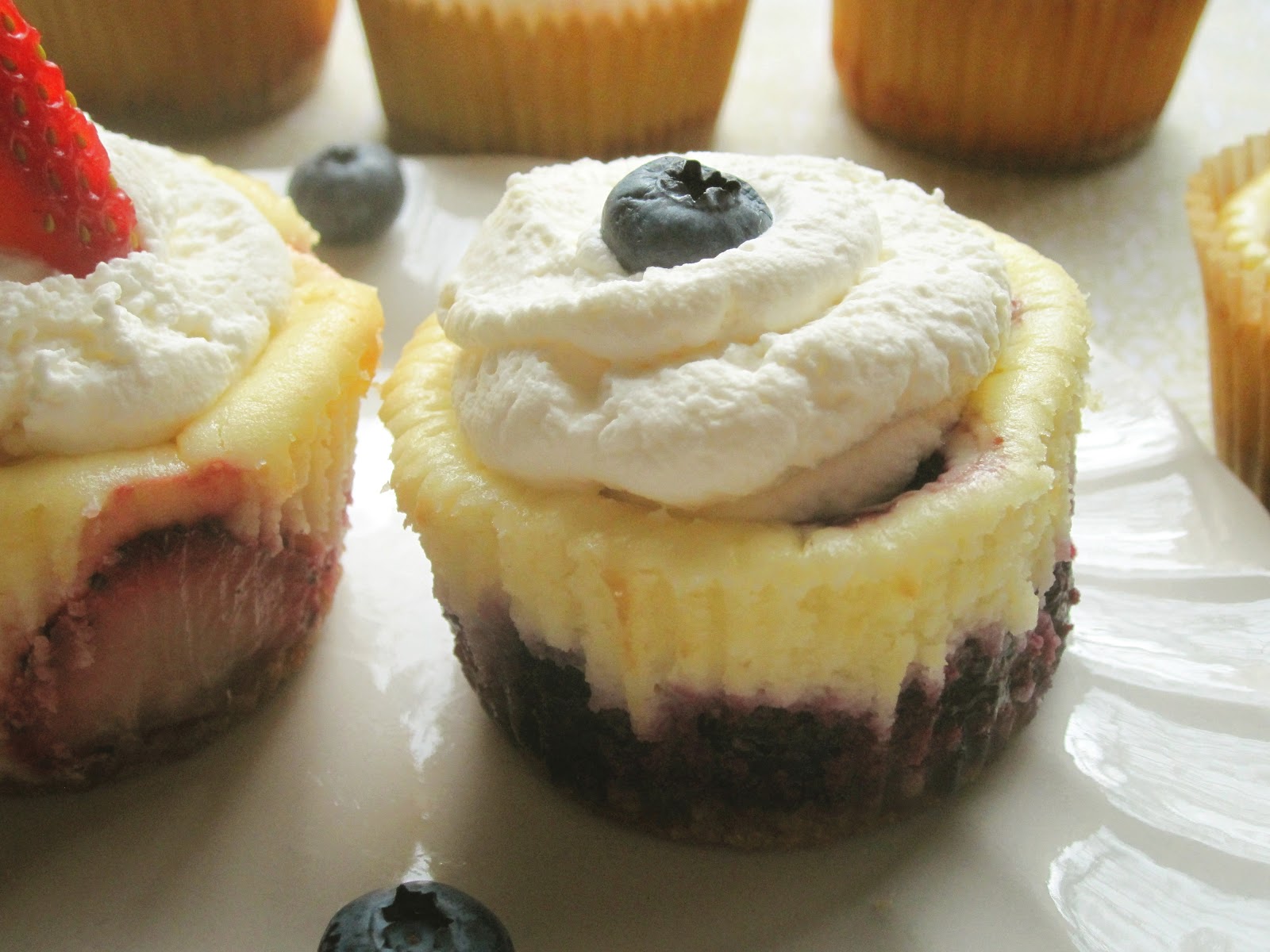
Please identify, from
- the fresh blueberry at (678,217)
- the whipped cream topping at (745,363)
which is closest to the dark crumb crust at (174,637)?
the whipped cream topping at (745,363)

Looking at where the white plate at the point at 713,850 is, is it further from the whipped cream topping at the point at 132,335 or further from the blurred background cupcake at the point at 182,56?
the blurred background cupcake at the point at 182,56

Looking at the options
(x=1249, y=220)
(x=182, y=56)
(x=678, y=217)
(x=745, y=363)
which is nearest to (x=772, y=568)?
(x=745, y=363)

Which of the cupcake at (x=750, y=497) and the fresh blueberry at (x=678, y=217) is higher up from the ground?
the fresh blueberry at (x=678, y=217)

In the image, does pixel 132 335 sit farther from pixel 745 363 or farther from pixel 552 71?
pixel 552 71

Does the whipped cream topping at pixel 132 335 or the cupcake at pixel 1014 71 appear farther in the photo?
the cupcake at pixel 1014 71

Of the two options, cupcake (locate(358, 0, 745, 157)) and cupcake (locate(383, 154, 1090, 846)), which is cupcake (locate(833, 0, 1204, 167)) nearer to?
cupcake (locate(358, 0, 745, 157))

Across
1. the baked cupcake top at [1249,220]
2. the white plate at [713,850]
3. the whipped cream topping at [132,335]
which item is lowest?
the white plate at [713,850]

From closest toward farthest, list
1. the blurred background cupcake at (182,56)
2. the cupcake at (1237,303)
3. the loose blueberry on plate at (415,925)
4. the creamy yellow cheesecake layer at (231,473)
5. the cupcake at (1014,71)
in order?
the loose blueberry on plate at (415,925) → the creamy yellow cheesecake layer at (231,473) → the cupcake at (1237,303) → the cupcake at (1014,71) → the blurred background cupcake at (182,56)
